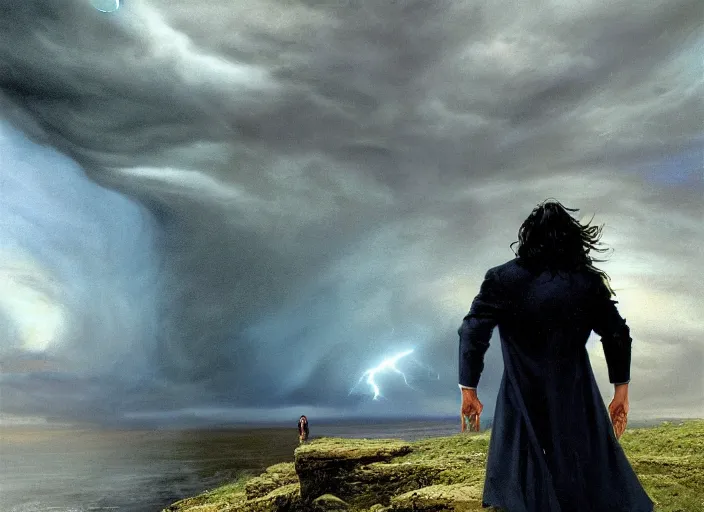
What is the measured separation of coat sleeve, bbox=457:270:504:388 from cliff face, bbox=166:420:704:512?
133cm

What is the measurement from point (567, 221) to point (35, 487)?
51.8 metres

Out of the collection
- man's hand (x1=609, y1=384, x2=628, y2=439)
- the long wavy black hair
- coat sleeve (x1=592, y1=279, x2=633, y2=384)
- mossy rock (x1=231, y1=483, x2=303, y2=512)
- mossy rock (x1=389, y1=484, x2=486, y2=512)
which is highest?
the long wavy black hair

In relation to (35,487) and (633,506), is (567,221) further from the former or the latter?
(35,487)

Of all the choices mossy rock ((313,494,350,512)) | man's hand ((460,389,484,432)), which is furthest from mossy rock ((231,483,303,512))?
man's hand ((460,389,484,432))

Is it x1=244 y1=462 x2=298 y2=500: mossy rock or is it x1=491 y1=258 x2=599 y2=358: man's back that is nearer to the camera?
x1=491 y1=258 x2=599 y2=358: man's back

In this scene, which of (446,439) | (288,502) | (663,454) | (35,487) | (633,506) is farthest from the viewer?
(35,487)

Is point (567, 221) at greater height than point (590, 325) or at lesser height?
greater

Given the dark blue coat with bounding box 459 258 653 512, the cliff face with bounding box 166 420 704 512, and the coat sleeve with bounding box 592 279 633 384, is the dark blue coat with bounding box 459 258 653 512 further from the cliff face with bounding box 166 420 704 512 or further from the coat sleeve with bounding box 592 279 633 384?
the cliff face with bounding box 166 420 704 512

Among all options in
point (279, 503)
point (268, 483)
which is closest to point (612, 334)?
point (279, 503)

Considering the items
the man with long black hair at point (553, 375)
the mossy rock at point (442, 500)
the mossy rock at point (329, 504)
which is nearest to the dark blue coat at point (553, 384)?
the man with long black hair at point (553, 375)

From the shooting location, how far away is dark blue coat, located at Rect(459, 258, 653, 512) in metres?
4.08

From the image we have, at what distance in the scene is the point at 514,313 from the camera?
4.22m

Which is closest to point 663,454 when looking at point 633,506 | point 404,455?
point 404,455

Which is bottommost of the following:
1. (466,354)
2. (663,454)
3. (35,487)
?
(35,487)
